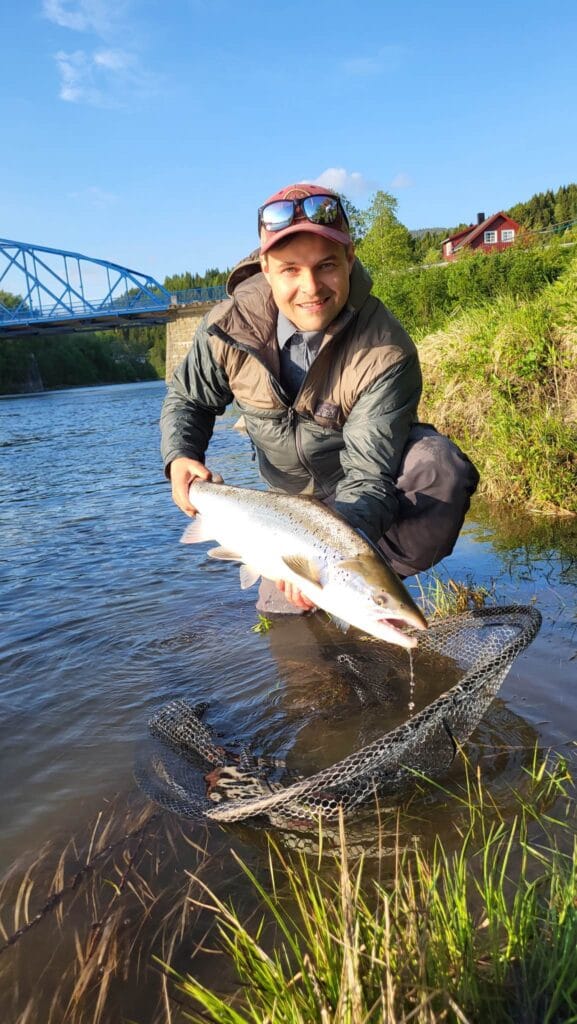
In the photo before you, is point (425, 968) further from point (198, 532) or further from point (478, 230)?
point (478, 230)

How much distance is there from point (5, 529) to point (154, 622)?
5.89m

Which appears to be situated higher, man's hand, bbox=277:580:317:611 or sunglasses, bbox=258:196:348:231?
sunglasses, bbox=258:196:348:231

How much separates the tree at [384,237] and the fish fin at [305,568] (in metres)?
41.5

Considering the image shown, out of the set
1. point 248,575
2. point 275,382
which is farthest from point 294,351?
point 248,575

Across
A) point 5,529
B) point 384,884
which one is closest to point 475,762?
point 384,884

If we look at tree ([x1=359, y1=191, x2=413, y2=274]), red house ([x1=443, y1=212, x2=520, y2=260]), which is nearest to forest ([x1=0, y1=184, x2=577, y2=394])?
tree ([x1=359, y1=191, x2=413, y2=274])

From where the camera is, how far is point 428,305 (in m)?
20.3

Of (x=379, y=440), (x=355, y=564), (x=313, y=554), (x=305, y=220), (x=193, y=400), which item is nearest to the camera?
(x=355, y=564)

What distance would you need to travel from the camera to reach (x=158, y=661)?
4.89m

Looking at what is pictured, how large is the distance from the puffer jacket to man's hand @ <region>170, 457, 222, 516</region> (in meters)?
0.15

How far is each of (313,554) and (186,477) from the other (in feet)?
4.41

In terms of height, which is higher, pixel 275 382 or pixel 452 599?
pixel 275 382

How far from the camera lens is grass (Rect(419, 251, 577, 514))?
7.02m

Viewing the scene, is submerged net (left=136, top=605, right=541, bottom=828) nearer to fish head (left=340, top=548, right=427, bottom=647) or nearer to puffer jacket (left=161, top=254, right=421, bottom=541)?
fish head (left=340, top=548, right=427, bottom=647)
